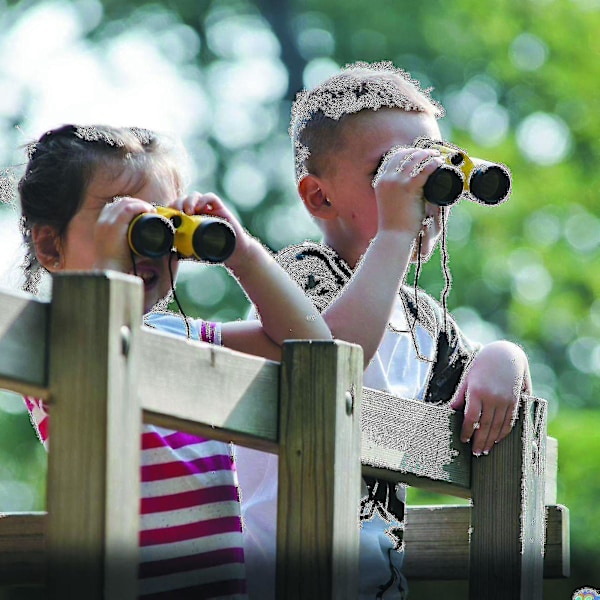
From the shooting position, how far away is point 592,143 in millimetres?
13367

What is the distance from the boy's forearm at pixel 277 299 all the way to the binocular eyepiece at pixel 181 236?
114mm

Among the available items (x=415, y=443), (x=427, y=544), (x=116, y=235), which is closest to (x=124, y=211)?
(x=116, y=235)

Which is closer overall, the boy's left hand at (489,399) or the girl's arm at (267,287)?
the girl's arm at (267,287)

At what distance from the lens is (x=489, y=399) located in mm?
3100

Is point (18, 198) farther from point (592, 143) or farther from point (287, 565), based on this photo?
point (592, 143)

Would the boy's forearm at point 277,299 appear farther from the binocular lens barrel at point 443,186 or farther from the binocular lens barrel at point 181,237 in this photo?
the binocular lens barrel at point 443,186

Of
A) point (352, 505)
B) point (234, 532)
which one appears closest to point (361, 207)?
point (234, 532)

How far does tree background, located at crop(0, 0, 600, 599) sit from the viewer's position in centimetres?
1301

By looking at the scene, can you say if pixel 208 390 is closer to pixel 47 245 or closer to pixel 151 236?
pixel 151 236

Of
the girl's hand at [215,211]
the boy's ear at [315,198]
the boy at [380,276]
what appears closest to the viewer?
the girl's hand at [215,211]

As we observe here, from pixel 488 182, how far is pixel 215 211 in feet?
2.30

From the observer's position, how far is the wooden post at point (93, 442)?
186 centimetres

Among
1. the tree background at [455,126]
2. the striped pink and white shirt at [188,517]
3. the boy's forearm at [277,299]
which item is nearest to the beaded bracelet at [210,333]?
the striped pink and white shirt at [188,517]

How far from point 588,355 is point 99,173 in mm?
10558
